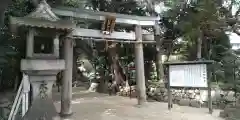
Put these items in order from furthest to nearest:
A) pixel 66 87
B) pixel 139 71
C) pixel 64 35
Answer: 1. pixel 139 71
2. pixel 66 87
3. pixel 64 35

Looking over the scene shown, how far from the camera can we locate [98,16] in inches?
404

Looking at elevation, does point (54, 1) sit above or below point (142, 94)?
above

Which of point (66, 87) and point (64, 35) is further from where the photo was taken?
point (66, 87)

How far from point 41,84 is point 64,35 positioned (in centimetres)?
173

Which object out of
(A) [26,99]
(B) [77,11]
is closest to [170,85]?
(B) [77,11]

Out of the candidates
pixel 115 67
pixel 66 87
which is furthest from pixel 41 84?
pixel 115 67

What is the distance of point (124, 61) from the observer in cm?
1731

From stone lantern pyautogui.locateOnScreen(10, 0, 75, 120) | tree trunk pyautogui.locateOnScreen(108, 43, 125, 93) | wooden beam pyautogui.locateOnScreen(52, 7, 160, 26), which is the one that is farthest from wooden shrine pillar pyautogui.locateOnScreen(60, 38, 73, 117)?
tree trunk pyautogui.locateOnScreen(108, 43, 125, 93)

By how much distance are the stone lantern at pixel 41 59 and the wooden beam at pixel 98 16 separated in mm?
1816

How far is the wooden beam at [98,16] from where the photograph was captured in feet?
30.1

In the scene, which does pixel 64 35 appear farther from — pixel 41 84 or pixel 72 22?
pixel 41 84

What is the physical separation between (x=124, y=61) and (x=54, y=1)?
7932mm

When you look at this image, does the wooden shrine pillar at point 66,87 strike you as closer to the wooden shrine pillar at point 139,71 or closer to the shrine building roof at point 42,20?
the shrine building roof at point 42,20

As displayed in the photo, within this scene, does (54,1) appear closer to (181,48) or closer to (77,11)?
(77,11)
